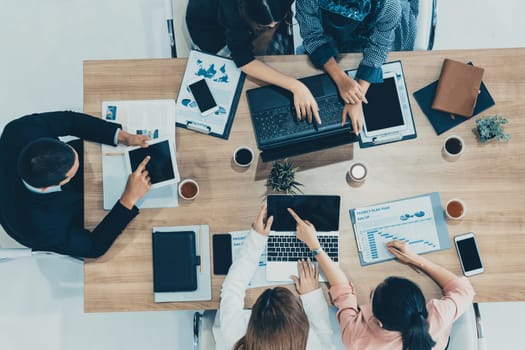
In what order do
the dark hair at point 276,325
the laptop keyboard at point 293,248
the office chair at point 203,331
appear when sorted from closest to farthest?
the dark hair at point 276,325
the laptop keyboard at point 293,248
the office chair at point 203,331

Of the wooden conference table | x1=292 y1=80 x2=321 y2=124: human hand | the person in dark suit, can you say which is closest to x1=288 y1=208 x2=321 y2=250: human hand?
the wooden conference table

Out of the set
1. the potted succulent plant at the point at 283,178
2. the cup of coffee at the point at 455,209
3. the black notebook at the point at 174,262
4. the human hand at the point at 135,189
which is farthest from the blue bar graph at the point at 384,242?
the human hand at the point at 135,189

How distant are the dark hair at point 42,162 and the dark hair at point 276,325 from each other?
85 cm

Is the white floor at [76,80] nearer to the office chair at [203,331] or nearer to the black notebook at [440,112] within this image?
the office chair at [203,331]

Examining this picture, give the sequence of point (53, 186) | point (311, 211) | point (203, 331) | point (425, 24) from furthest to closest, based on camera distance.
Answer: point (425, 24), point (203, 331), point (311, 211), point (53, 186)

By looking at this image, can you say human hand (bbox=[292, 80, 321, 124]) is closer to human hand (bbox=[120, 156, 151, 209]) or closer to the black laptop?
the black laptop

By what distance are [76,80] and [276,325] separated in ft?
6.59

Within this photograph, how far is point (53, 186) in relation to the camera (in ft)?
5.67

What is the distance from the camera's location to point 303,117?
Result: 180 cm

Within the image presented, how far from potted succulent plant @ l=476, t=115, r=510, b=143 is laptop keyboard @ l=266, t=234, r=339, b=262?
0.70m

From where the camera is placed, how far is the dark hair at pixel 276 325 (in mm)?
1575

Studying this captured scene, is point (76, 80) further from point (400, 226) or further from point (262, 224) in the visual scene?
point (400, 226)

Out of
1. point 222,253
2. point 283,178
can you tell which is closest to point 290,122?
point 283,178

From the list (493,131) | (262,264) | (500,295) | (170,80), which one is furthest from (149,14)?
(500,295)
